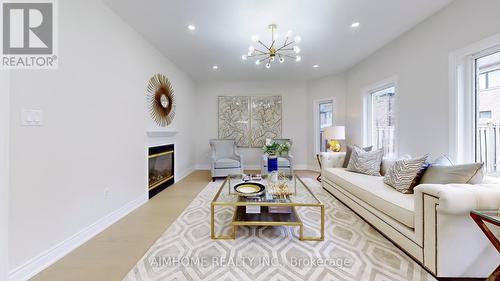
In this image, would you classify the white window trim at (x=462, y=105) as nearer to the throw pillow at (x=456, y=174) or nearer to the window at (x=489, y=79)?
the window at (x=489, y=79)

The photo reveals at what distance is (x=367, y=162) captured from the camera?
9.80ft

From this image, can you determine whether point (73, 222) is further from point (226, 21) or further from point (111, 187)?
point (226, 21)

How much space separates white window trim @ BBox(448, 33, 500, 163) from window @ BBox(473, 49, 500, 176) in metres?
0.04

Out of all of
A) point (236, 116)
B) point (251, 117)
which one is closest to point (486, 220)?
point (251, 117)

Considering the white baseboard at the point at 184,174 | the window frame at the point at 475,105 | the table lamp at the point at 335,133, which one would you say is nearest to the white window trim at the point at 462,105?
the window frame at the point at 475,105

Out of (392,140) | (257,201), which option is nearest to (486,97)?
(392,140)

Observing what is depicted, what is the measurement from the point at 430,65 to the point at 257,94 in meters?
3.69

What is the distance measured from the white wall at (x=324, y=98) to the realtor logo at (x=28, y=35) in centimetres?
506

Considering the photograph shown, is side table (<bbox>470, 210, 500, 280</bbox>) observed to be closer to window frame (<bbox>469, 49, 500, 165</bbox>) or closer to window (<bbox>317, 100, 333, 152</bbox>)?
window frame (<bbox>469, 49, 500, 165</bbox>)

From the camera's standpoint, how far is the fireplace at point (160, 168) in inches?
133

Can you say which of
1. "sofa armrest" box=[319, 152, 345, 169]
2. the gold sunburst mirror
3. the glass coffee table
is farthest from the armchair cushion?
the glass coffee table

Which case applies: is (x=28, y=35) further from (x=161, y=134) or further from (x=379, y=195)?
(x=379, y=195)

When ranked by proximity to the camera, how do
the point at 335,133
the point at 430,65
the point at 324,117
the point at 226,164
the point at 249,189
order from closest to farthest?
the point at 249,189
the point at 430,65
the point at 335,133
the point at 226,164
the point at 324,117

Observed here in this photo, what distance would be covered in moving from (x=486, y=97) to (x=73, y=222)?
4397mm
